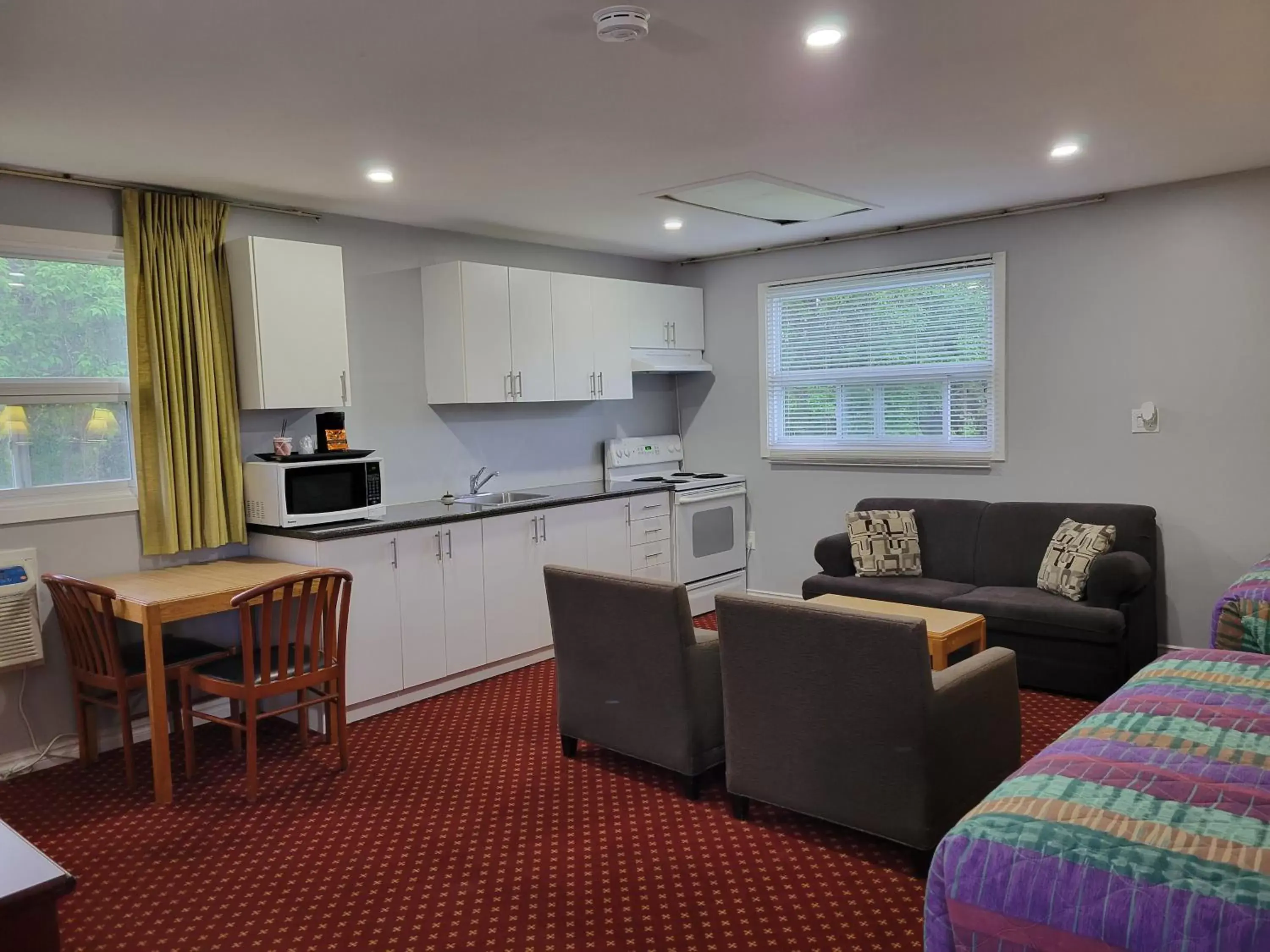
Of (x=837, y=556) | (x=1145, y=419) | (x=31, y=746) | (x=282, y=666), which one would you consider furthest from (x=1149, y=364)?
(x=31, y=746)

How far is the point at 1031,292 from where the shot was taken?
512 centimetres

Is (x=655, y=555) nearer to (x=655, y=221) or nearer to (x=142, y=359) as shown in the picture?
(x=655, y=221)

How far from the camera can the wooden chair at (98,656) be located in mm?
3443

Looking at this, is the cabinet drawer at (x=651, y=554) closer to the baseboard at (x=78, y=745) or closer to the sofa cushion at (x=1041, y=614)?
the sofa cushion at (x=1041, y=614)

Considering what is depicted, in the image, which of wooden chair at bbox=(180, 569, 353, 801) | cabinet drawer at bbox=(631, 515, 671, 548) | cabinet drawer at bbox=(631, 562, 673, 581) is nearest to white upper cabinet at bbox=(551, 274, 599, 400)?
cabinet drawer at bbox=(631, 515, 671, 548)

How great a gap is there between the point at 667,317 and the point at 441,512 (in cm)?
235

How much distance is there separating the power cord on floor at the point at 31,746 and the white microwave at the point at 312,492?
3.70 feet

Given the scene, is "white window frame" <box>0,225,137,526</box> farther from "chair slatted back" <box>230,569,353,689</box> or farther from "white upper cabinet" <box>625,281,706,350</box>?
"white upper cabinet" <box>625,281,706,350</box>

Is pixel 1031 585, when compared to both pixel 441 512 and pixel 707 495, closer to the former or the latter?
pixel 707 495

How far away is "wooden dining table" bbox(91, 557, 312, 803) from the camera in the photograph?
11.1ft

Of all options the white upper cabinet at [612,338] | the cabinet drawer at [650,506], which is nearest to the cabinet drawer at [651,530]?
→ the cabinet drawer at [650,506]

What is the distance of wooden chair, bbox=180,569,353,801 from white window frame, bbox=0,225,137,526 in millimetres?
855

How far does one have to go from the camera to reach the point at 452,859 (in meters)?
2.95


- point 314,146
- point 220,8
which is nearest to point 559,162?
point 314,146
